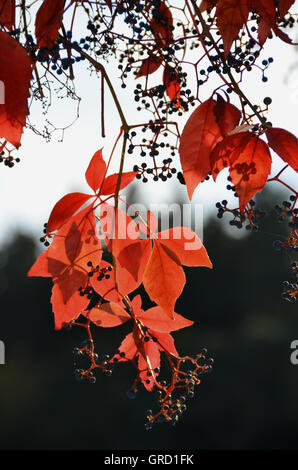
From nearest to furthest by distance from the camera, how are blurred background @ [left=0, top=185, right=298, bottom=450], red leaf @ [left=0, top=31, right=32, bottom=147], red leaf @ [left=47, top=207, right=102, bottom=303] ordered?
red leaf @ [left=0, top=31, right=32, bottom=147], red leaf @ [left=47, top=207, right=102, bottom=303], blurred background @ [left=0, top=185, right=298, bottom=450]

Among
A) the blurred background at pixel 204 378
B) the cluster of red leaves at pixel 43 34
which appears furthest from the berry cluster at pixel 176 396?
the blurred background at pixel 204 378

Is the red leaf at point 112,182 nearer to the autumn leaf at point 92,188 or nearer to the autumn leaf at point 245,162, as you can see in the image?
the autumn leaf at point 92,188

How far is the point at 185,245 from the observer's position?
656 mm

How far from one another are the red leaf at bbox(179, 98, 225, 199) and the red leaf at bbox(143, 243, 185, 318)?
10cm

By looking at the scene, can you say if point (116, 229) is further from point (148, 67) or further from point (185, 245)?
point (148, 67)

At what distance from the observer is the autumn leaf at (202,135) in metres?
0.59

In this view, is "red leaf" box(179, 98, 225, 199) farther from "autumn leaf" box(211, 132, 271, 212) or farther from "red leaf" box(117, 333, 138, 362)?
"red leaf" box(117, 333, 138, 362)

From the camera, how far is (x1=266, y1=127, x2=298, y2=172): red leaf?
0.57 metres

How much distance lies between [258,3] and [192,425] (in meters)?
11.7

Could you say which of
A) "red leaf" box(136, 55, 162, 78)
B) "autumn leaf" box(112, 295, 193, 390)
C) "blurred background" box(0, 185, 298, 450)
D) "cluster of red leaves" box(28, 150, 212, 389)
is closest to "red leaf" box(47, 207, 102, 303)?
"cluster of red leaves" box(28, 150, 212, 389)

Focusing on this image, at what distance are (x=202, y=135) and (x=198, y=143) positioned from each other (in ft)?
0.03

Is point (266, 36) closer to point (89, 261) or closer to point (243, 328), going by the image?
point (89, 261)

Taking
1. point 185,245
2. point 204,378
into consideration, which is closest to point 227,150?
point 185,245

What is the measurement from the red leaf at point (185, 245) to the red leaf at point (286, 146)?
0.14 m
